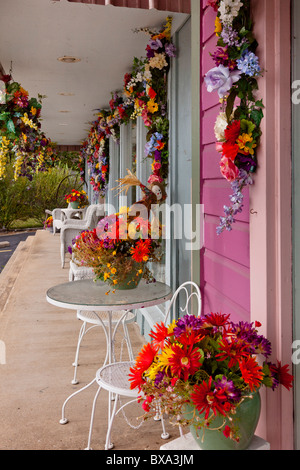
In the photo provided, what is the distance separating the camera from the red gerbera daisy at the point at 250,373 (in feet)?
3.94

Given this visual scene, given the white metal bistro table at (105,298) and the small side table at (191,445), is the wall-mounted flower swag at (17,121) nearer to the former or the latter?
the white metal bistro table at (105,298)

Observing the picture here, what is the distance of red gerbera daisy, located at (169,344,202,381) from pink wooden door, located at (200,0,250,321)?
1.65 ft

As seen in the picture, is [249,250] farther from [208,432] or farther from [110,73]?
[110,73]

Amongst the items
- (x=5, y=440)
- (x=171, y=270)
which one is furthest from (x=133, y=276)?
(x=5, y=440)

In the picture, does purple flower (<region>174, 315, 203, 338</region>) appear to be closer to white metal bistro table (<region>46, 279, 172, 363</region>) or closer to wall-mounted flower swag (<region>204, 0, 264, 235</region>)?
wall-mounted flower swag (<region>204, 0, 264, 235</region>)

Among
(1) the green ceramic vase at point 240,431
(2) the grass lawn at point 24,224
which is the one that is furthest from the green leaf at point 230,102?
(2) the grass lawn at point 24,224

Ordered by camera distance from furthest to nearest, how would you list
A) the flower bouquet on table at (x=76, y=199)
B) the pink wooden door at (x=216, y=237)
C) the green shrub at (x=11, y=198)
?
the green shrub at (x=11, y=198), the flower bouquet on table at (x=76, y=199), the pink wooden door at (x=216, y=237)

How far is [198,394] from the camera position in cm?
116

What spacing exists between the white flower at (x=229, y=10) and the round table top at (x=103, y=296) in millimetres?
1355

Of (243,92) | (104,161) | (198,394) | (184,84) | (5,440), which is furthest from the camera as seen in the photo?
(104,161)

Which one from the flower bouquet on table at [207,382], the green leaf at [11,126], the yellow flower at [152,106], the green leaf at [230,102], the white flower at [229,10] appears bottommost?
the flower bouquet on table at [207,382]

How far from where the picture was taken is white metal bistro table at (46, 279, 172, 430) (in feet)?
7.45

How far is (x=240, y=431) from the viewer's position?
1231 millimetres

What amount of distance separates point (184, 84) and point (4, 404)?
2251mm
